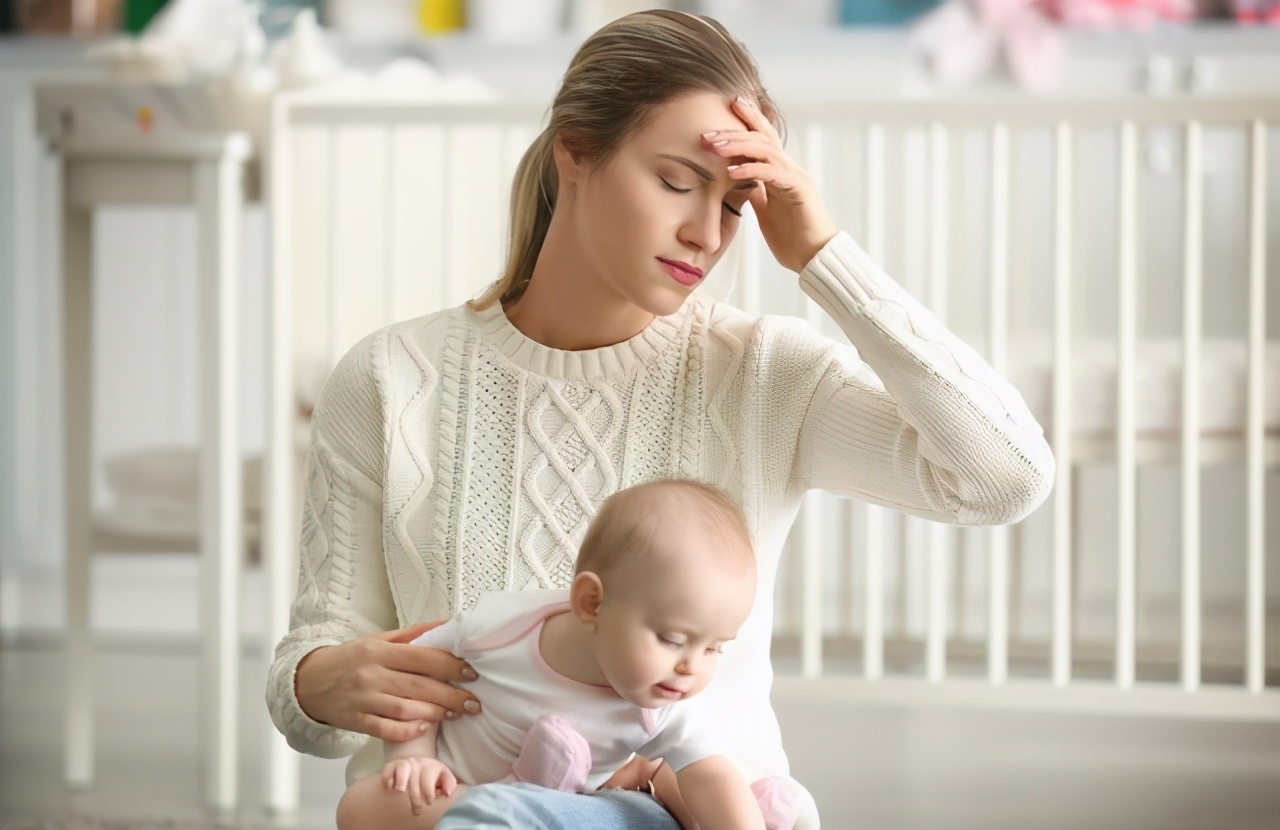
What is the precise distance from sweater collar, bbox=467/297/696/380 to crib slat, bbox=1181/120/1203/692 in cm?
92

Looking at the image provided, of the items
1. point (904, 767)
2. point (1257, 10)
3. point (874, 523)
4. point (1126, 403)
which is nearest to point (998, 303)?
point (1126, 403)

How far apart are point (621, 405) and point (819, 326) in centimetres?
95

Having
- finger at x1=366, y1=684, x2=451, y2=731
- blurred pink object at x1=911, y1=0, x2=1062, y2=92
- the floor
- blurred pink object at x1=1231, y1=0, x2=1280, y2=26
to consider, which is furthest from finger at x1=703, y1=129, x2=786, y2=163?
blurred pink object at x1=1231, y1=0, x2=1280, y2=26

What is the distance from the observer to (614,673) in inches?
37.2

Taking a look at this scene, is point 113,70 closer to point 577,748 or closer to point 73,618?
point 73,618

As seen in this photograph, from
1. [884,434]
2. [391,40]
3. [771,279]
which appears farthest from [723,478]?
[391,40]

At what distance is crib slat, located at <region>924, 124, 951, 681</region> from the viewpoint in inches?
75.3

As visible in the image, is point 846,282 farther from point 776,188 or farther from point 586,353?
point 586,353

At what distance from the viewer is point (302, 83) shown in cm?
241

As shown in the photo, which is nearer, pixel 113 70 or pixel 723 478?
pixel 723 478

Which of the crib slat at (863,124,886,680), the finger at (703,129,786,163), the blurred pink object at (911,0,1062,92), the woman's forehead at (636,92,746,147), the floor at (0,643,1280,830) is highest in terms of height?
the blurred pink object at (911,0,1062,92)

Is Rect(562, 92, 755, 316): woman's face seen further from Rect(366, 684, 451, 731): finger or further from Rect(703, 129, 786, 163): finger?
Rect(366, 684, 451, 731): finger

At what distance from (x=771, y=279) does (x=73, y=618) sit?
146cm

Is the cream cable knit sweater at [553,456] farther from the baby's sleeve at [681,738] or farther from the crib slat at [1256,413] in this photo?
the crib slat at [1256,413]
